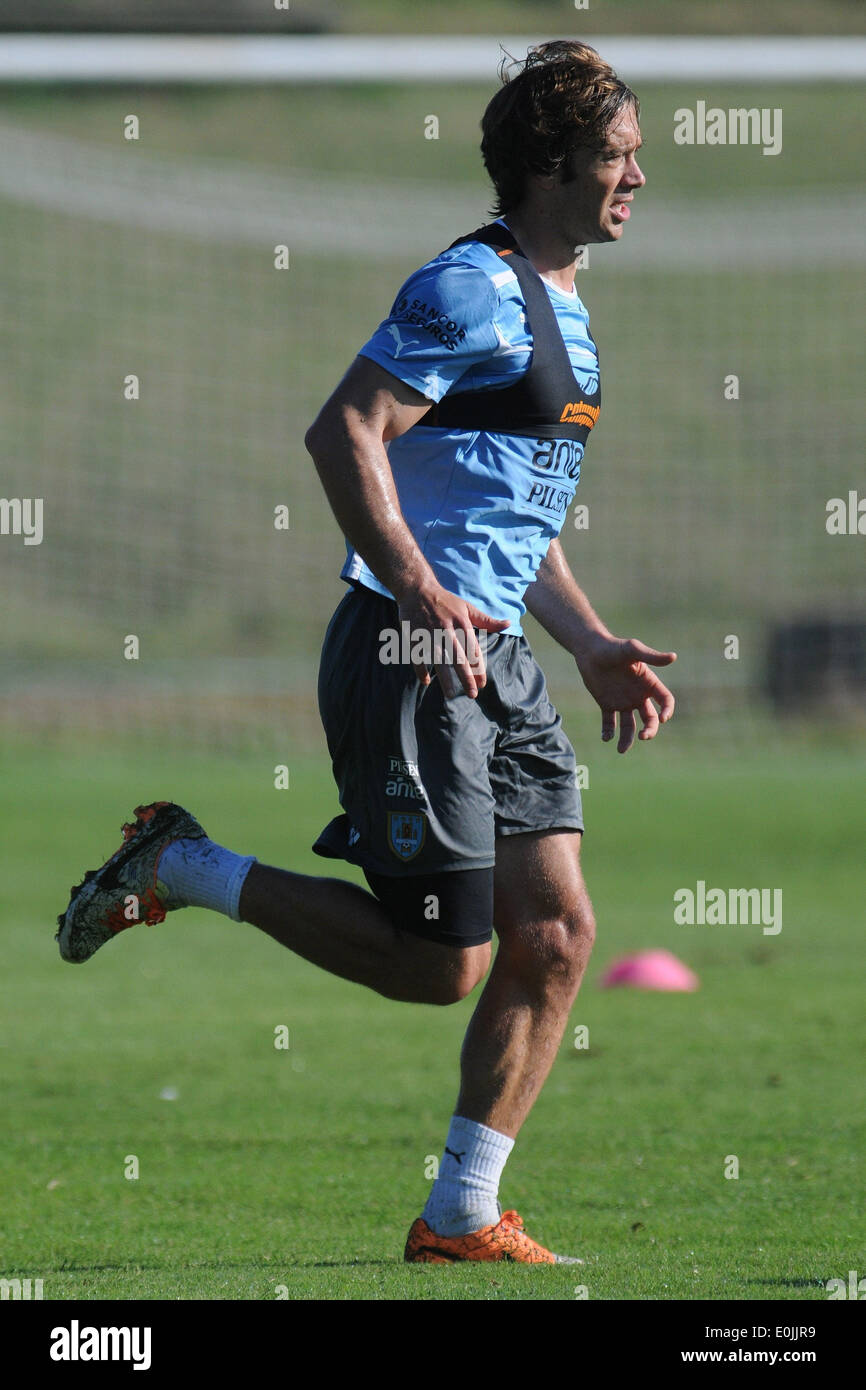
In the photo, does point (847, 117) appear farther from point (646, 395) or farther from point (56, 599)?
point (56, 599)

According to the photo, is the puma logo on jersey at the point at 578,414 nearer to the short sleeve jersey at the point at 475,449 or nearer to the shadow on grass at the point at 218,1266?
the short sleeve jersey at the point at 475,449

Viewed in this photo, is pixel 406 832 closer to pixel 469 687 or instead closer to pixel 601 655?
pixel 469 687

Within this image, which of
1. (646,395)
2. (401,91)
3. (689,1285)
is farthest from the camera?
(401,91)

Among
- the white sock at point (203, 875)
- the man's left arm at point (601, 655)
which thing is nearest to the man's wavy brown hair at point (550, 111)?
the man's left arm at point (601, 655)

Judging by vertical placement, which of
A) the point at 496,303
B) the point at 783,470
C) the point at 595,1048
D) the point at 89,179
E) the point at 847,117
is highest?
the point at 847,117

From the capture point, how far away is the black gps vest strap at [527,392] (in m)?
3.78

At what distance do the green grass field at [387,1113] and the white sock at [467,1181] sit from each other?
16 cm

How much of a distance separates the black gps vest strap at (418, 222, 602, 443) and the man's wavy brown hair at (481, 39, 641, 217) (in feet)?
0.70

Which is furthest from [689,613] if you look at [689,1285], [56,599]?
[689,1285]

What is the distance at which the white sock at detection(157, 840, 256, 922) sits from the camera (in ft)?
12.7

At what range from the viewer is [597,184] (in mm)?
3939

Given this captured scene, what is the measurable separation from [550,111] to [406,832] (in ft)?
5.14

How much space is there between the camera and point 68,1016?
282 inches

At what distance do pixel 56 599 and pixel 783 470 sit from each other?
7.50 metres
